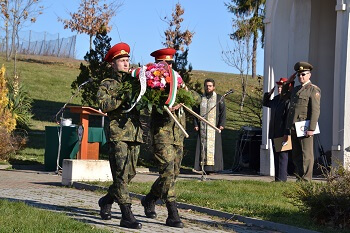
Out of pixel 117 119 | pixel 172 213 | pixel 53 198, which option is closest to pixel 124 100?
pixel 117 119

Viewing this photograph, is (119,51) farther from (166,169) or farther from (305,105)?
(305,105)

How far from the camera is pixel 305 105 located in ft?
43.3

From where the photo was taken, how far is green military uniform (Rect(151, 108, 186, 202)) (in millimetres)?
9391

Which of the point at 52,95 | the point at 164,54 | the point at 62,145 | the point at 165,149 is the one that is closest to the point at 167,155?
the point at 165,149

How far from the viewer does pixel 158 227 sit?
369 inches

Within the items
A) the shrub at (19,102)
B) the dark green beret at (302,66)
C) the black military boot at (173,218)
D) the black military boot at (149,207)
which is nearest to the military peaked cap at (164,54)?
the black military boot at (149,207)

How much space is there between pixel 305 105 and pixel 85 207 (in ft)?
14.1

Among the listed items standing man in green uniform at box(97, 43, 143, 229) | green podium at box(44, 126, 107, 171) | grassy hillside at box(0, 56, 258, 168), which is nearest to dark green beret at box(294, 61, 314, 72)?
standing man in green uniform at box(97, 43, 143, 229)

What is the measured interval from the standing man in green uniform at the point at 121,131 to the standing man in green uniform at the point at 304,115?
13.8 ft

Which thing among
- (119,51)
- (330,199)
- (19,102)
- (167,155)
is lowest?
(330,199)

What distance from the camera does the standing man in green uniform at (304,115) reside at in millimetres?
12883

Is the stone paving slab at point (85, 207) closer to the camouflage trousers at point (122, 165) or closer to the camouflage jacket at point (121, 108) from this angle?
the camouflage trousers at point (122, 165)

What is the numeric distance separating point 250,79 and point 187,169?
32.6m

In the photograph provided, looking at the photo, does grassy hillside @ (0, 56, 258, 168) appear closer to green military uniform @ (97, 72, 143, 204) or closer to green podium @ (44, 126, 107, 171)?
green podium @ (44, 126, 107, 171)
